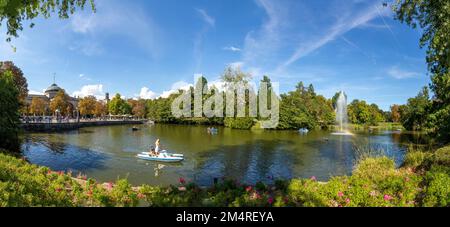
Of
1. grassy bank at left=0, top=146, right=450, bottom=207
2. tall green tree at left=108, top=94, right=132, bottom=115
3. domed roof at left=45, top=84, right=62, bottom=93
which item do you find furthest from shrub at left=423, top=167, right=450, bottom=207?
domed roof at left=45, top=84, right=62, bottom=93

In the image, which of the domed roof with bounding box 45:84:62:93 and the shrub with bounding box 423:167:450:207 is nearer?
the shrub with bounding box 423:167:450:207

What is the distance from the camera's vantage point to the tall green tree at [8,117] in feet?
64.3

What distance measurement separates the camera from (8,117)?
20891mm

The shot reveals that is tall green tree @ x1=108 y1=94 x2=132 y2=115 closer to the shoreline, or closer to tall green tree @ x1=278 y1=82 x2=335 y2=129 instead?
the shoreline

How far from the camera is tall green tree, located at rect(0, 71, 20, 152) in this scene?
19592 millimetres

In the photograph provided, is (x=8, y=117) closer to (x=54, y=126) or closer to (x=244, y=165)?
(x=244, y=165)

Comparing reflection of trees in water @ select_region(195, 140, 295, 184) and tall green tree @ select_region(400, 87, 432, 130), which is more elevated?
tall green tree @ select_region(400, 87, 432, 130)

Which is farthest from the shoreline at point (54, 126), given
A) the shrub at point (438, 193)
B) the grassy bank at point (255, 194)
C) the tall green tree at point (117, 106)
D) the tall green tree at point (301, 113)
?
the tall green tree at point (301, 113)

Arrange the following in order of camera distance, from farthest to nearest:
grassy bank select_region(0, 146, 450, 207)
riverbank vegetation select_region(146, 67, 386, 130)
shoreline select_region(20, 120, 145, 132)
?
riverbank vegetation select_region(146, 67, 386, 130)
shoreline select_region(20, 120, 145, 132)
grassy bank select_region(0, 146, 450, 207)

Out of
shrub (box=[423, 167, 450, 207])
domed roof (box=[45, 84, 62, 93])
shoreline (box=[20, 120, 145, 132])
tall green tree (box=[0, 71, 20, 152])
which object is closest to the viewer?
shrub (box=[423, 167, 450, 207])

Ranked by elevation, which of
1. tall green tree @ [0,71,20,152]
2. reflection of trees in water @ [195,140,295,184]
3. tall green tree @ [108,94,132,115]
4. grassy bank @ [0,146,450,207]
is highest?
tall green tree @ [108,94,132,115]

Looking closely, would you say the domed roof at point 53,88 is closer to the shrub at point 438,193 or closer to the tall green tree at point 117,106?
the tall green tree at point 117,106

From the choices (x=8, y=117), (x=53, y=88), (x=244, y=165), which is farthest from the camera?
(x=53, y=88)

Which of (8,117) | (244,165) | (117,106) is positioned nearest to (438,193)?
(244,165)
